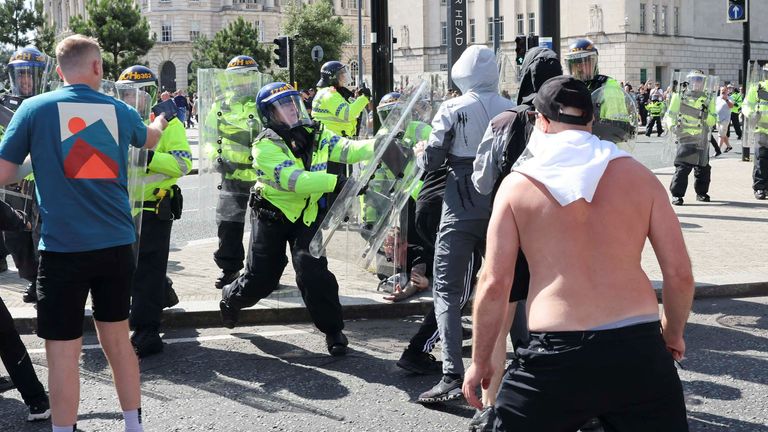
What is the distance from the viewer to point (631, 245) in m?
2.79

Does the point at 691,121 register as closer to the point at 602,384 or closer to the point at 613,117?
the point at 613,117

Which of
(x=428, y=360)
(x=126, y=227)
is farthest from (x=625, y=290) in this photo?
(x=428, y=360)

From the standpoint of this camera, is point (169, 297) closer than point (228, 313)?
No

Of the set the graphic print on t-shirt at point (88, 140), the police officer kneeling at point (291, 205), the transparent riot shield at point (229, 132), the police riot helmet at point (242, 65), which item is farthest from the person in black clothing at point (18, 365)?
the police riot helmet at point (242, 65)

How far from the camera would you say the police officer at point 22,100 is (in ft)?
20.2

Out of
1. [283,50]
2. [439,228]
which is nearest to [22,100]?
[439,228]

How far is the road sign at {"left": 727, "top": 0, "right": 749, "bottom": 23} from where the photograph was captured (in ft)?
59.7

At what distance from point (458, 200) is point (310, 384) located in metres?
1.39

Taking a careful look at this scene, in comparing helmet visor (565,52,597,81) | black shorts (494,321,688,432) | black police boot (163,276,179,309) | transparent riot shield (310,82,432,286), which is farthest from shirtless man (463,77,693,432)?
black police boot (163,276,179,309)

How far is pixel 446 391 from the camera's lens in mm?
4852

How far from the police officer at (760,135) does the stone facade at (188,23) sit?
83.4 meters

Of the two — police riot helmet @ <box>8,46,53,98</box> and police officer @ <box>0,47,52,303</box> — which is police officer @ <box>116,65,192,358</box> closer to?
police officer @ <box>0,47,52,303</box>

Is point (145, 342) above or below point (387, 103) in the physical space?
below

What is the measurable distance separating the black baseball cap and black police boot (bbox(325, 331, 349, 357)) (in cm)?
320
